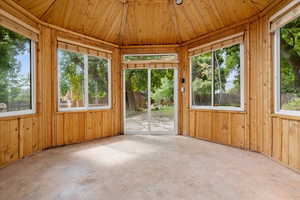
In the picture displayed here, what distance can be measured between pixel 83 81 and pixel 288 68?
13.5ft

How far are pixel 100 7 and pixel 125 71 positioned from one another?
179cm

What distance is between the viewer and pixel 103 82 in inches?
185

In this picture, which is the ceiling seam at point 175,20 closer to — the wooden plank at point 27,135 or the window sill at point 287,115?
the window sill at point 287,115

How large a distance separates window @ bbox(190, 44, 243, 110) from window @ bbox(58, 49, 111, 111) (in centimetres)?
238

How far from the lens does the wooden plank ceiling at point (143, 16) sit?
332cm

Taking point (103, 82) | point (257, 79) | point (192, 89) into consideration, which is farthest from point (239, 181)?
point (103, 82)

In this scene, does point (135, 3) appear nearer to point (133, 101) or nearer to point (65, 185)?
point (133, 101)

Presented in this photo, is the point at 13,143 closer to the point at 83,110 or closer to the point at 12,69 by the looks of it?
the point at 12,69

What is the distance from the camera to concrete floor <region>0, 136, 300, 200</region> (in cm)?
185

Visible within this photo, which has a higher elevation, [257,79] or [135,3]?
[135,3]

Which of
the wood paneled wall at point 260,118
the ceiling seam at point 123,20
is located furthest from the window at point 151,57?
the wood paneled wall at point 260,118

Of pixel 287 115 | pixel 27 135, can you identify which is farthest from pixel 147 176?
pixel 27 135

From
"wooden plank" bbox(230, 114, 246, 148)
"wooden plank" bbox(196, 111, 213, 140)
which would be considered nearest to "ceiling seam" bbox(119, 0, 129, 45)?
"wooden plank" bbox(196, 111, 213, 140)

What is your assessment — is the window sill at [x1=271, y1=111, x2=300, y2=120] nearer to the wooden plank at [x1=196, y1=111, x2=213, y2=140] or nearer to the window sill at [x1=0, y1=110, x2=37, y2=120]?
the wooden plank at [x1=196, y1=111, x2=213, y2=140]
